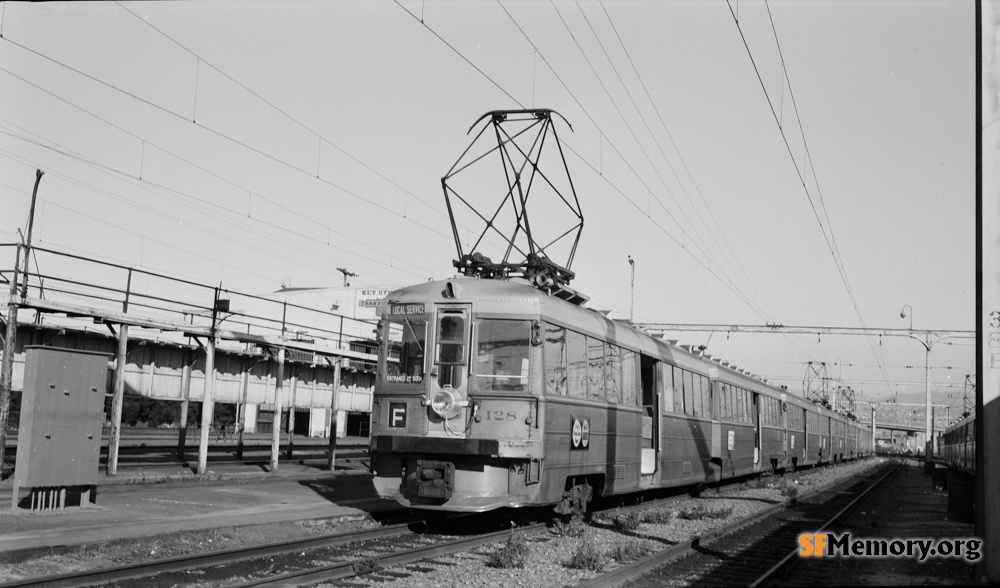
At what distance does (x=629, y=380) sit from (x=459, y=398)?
169 inches

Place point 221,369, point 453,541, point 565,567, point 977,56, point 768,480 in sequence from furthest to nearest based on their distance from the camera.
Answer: point 768,480 → point 221,369 → point 453,541 → point 565,567 → point 977,56

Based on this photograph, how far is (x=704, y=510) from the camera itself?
16484 millimetres

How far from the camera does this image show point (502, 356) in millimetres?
11844

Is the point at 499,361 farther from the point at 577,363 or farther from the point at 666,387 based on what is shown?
the point at 666,387

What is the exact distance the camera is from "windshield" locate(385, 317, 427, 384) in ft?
39.9

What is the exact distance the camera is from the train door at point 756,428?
25.4 meters

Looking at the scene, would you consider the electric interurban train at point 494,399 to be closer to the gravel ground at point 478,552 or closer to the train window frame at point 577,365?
the train window frame at point 577,365

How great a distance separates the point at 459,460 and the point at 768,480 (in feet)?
59.8

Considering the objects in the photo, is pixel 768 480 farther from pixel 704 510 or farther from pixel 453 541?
pixel 453 541

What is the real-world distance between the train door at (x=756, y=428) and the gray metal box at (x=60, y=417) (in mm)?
17782

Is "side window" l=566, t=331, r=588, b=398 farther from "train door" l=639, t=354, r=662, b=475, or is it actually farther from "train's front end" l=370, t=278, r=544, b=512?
"train door" l=639, t=354, r=662, b=475

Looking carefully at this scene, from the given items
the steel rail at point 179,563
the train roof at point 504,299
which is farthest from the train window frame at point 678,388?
the steel rail at point 179,563

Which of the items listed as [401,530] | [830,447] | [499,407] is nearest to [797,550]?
[499,407]

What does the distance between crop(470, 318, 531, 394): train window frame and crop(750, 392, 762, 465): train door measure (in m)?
15.1
